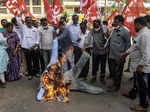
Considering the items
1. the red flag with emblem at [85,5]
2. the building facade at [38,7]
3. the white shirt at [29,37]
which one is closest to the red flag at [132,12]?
the red flag with emblem at [85,5]

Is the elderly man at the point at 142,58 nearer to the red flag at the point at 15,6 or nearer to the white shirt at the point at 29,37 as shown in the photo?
the white shirt at the point at 29,37

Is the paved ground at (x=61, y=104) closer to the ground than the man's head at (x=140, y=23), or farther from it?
closer to the ground

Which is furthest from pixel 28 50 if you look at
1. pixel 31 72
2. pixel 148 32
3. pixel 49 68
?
pixel 148 32

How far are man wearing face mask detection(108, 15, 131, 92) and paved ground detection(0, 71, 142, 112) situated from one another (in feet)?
1.77

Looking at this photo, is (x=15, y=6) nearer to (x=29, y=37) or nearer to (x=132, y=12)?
(x=29, y=37)

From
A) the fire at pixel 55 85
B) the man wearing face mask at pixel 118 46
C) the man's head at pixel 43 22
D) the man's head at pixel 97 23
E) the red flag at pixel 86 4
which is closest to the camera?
the fire at pixel 55 85

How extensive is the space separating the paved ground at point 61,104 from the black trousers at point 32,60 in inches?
40.7

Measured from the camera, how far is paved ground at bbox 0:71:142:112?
10.8 ft

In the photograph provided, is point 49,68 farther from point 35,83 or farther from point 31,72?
point 31,72

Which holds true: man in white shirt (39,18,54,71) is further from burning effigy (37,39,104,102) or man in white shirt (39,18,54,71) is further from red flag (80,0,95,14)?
red flag (80,0,95,14)

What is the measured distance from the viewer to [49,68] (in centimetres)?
379

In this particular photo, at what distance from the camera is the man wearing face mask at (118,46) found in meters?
3.91

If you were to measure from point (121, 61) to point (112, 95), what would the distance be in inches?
33.1

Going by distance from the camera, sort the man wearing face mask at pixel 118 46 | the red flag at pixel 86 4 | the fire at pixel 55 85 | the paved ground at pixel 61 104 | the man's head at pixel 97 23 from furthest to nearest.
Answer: the red flag at pixel 86 4
the man's head at pixel 97 23
the man wearing face mask at pixel 118 46
the fire at pixel 55 85
the paved ground at pixel 61 104
